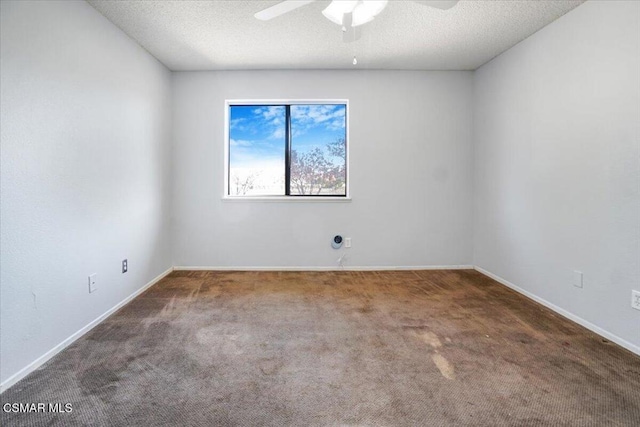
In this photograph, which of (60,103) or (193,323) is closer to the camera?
(60,103)

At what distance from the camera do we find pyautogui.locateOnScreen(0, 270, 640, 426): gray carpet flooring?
60.9 inches

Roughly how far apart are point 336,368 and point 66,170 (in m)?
2.17

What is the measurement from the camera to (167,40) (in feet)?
10.4

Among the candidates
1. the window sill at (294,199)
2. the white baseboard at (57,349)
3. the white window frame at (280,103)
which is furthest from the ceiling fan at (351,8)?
the white baseboard at (57,349)

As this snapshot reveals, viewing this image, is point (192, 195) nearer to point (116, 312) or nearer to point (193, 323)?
point (116, 312)

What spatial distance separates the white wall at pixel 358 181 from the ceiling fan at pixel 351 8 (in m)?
2.03

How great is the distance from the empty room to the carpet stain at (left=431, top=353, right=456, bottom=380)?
0.07ft

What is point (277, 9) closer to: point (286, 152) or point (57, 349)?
point (286, 152)

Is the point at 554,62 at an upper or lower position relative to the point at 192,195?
upper

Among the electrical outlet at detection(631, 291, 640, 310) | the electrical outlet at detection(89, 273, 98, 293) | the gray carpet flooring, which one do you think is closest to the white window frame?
the gray carpet flooring

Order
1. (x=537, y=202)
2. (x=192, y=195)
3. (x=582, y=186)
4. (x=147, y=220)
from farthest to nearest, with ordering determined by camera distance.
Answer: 1. (x=192, y=195)
2. (x=147, y=220)
3. (x=537, y=202)
4. (x=582, y=186)

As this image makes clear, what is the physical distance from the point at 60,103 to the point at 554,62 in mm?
3804

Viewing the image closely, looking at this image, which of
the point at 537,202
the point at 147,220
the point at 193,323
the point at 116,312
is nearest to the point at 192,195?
the point at 147,220

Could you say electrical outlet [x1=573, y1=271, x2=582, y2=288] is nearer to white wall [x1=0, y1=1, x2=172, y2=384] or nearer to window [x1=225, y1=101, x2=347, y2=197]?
window [x1=225, y1=101, x2=347, y2=197]
